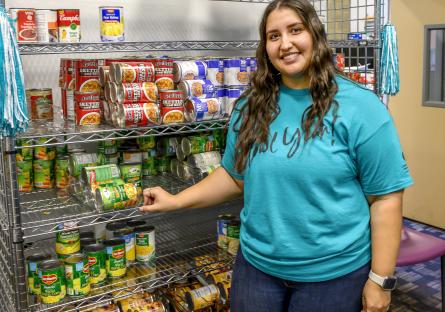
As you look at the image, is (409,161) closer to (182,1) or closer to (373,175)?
(182,1)

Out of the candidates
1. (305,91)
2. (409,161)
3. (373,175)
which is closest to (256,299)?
(373,175)

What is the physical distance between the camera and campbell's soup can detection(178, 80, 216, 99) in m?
1.96

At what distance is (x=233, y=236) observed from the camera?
226 cm

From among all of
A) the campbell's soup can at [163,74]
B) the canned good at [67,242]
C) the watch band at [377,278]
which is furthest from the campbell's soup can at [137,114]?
the watch band at [377,278]

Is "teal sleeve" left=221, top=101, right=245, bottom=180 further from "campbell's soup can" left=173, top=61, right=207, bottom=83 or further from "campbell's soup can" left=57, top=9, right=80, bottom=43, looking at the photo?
"campbell's soup can" left=57, top=9, right=80, bottom=43

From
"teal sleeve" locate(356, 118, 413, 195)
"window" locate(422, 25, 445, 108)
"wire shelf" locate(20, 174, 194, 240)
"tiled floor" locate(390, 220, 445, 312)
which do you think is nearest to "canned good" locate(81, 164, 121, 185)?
"wire shelf" locate(20, 174, 194, 240)

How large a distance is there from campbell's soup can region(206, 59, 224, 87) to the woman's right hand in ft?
1.91

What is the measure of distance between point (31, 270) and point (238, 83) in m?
1.07

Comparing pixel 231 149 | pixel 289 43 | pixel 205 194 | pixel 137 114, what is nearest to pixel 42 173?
pixel 137 114

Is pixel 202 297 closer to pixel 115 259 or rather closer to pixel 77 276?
pixel 115 259

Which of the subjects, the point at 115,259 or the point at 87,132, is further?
the point at 115,259

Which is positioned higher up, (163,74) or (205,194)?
(163,74)

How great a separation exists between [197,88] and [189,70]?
0.29ft

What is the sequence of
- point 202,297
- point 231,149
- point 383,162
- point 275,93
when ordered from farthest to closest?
point 202,297 < point 231,149 < point 275,93 < point 383,162
